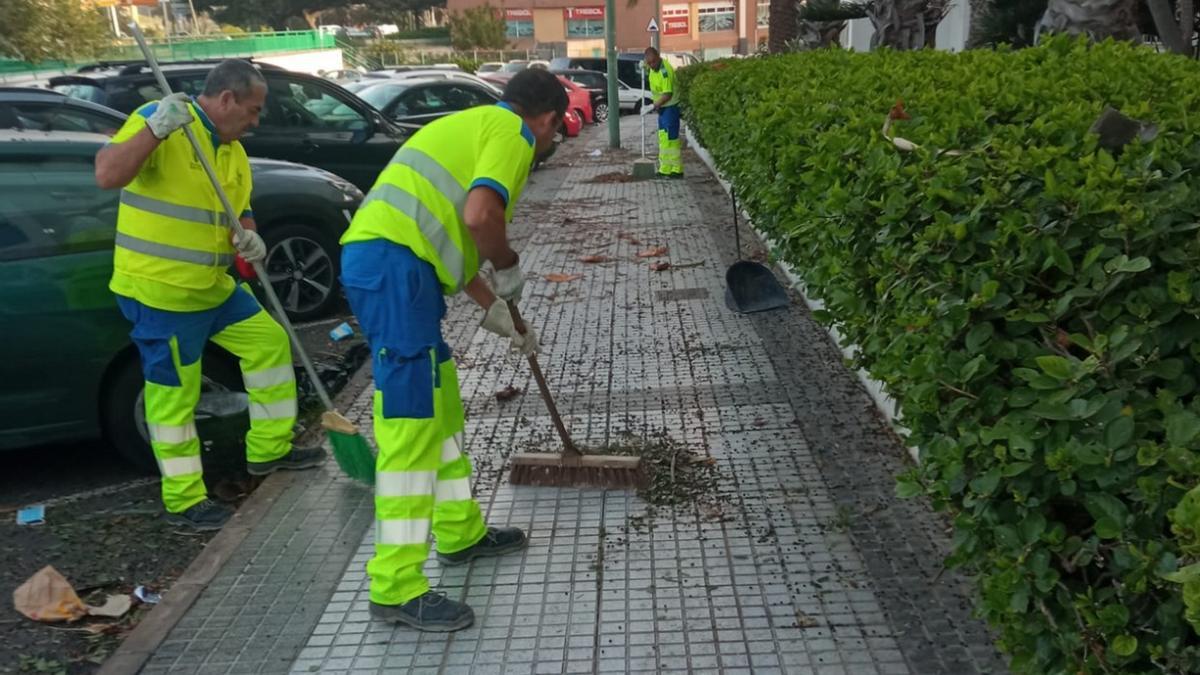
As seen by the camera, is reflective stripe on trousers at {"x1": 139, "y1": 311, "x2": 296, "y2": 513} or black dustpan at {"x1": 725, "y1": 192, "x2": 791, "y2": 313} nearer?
reflective stripe on trousers at {"x1": 139, "y1": 311, "x2": 296, "y2": 513}

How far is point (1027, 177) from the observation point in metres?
2.91

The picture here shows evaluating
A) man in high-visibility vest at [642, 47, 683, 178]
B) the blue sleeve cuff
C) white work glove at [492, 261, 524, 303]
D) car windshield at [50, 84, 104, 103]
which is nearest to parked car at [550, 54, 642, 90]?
man in high-visibility vest at [642, 47, 683, 178]

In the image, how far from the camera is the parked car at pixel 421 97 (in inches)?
571

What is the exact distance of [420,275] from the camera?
357 cm

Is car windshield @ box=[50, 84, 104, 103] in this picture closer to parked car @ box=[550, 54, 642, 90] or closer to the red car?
the red car

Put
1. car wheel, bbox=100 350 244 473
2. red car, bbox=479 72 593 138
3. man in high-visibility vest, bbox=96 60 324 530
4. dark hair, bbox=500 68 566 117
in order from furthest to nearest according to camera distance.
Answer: red car, bbox=479 72 593 138
car wheel, bbox=100 350 244 473
man in high-visibility vest, bbox=96 60 324 530
dark hair, bbox=500 68 566 117

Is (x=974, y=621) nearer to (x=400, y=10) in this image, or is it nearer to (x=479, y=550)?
(x=479, y=550)

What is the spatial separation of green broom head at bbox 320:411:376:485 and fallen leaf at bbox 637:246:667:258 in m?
5.27

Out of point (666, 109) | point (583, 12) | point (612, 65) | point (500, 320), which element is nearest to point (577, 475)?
point (500, 320)

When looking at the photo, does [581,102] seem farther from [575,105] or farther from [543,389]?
[543,389]

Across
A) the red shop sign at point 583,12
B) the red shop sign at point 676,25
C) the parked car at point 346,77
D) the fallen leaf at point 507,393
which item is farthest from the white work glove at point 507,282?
the red shop sign at point 583,12

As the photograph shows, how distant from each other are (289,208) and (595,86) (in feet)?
71.6

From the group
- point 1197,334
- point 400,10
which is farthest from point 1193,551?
point 400,10

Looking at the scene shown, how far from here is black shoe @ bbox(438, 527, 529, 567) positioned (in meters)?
4.09
